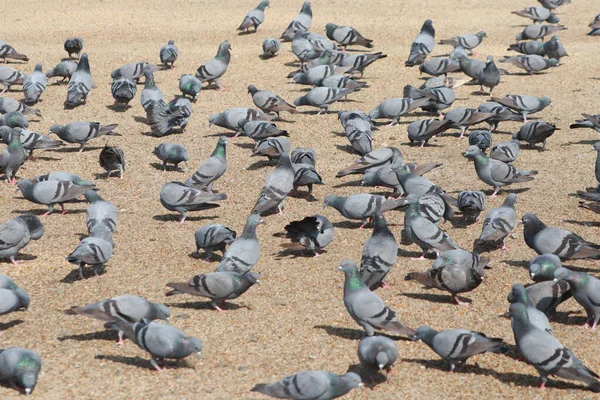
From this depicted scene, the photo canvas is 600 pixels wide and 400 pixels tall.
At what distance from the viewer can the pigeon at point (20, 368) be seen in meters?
6.88

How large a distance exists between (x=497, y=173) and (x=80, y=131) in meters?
6.82

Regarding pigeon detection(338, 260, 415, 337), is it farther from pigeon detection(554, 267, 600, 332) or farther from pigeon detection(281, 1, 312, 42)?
pigeon detection(281, 1, 312, 42)

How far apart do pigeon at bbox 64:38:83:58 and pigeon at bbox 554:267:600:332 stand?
1449cm

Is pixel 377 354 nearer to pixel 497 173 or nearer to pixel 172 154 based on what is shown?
pixel 497 173

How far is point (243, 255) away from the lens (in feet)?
30.1

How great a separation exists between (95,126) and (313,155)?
12.7 feet

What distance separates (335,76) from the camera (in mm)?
17312

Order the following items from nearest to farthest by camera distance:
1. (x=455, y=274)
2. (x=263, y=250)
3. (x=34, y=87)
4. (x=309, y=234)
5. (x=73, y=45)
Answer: (x=455, y=274)
(x=309, y=234)
(x=263, y=250)
(x=34, y=87)
(x=73, y=45)

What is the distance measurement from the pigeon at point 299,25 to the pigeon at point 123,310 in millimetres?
14704

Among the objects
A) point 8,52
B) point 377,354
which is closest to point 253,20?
point 8,52

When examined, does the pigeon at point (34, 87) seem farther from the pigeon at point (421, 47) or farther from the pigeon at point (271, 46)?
→ the pigeon at point (421, 47)

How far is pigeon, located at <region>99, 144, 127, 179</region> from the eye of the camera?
12.8 metres

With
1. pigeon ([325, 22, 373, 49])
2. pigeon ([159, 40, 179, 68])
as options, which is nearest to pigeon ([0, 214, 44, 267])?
pigeon ([159, 40, 179, 68])

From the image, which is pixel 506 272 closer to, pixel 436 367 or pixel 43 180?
pixel 436 367
